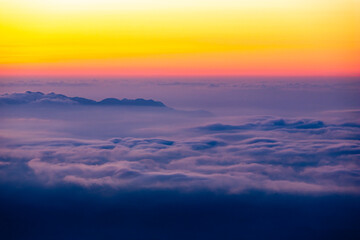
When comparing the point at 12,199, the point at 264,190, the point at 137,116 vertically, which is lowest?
the point at 12,199

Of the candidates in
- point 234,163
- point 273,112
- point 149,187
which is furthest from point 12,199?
point 273,112

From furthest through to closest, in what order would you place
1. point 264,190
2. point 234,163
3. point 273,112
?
point 273,112
point 234,163
point 264,190

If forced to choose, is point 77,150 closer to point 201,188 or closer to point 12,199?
point 12,199

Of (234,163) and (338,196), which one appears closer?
(338,196)

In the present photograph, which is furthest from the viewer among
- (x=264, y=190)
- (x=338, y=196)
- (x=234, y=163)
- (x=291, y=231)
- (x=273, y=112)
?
(x=273, y=112)

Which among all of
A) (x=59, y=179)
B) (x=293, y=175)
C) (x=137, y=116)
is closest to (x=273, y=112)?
(x=137, y=116)

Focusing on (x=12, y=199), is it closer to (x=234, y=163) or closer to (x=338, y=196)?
(x=234, y=163)

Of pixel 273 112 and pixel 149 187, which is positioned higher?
pixel 273 112

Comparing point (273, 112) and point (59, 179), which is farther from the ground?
point (273, 112)

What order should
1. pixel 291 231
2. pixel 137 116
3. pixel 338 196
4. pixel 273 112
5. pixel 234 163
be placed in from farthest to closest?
pixel 273 112 < pixel 137 116 < pixel 234 163 < pixel 338 196 < pixel 291 231

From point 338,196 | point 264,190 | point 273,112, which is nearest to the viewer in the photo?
point 338,196
